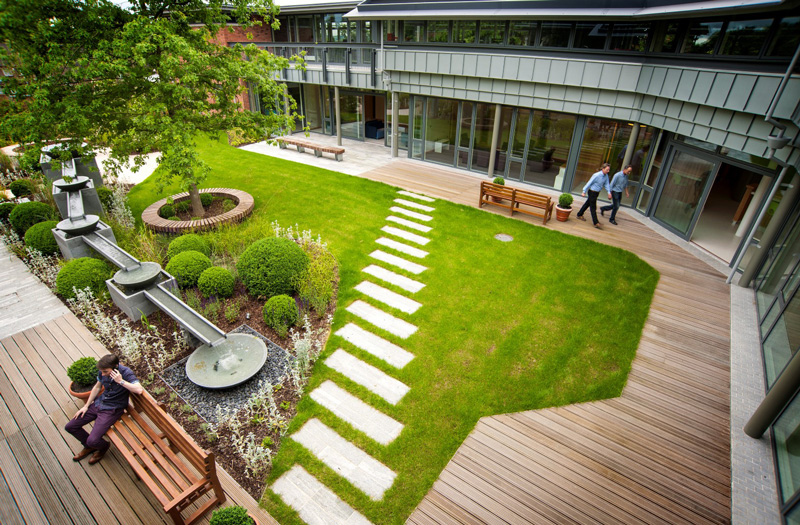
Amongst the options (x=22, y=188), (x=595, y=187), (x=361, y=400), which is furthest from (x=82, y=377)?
(x=595, y=187)

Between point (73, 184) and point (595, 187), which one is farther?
point (595, 187)

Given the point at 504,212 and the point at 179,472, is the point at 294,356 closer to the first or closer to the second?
the point at 179,472

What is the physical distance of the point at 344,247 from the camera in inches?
438

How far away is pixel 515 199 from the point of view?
13.0 m

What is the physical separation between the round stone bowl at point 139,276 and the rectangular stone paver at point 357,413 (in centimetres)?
410

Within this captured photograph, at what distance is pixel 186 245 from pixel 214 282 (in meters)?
1.70

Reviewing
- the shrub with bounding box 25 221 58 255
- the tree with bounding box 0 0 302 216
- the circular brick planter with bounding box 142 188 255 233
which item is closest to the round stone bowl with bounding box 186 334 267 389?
the tree with bounding box 0 0 302 216

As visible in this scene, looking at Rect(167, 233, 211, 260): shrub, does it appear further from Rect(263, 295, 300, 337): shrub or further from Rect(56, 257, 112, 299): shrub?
Rect(263, 295, 300, 337): shrub

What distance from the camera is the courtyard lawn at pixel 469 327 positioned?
5809 mm

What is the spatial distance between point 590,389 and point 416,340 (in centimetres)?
316

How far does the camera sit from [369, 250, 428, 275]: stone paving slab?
10188mm

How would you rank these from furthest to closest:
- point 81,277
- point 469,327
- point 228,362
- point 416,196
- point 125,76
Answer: point 416,196 → point 125,76 → point 81,277 → point 469,327 → point 228,362

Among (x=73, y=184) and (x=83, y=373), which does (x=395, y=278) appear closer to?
(x=83, y=373)

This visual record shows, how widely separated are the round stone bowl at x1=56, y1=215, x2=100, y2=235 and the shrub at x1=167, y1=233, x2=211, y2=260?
6.44ft
